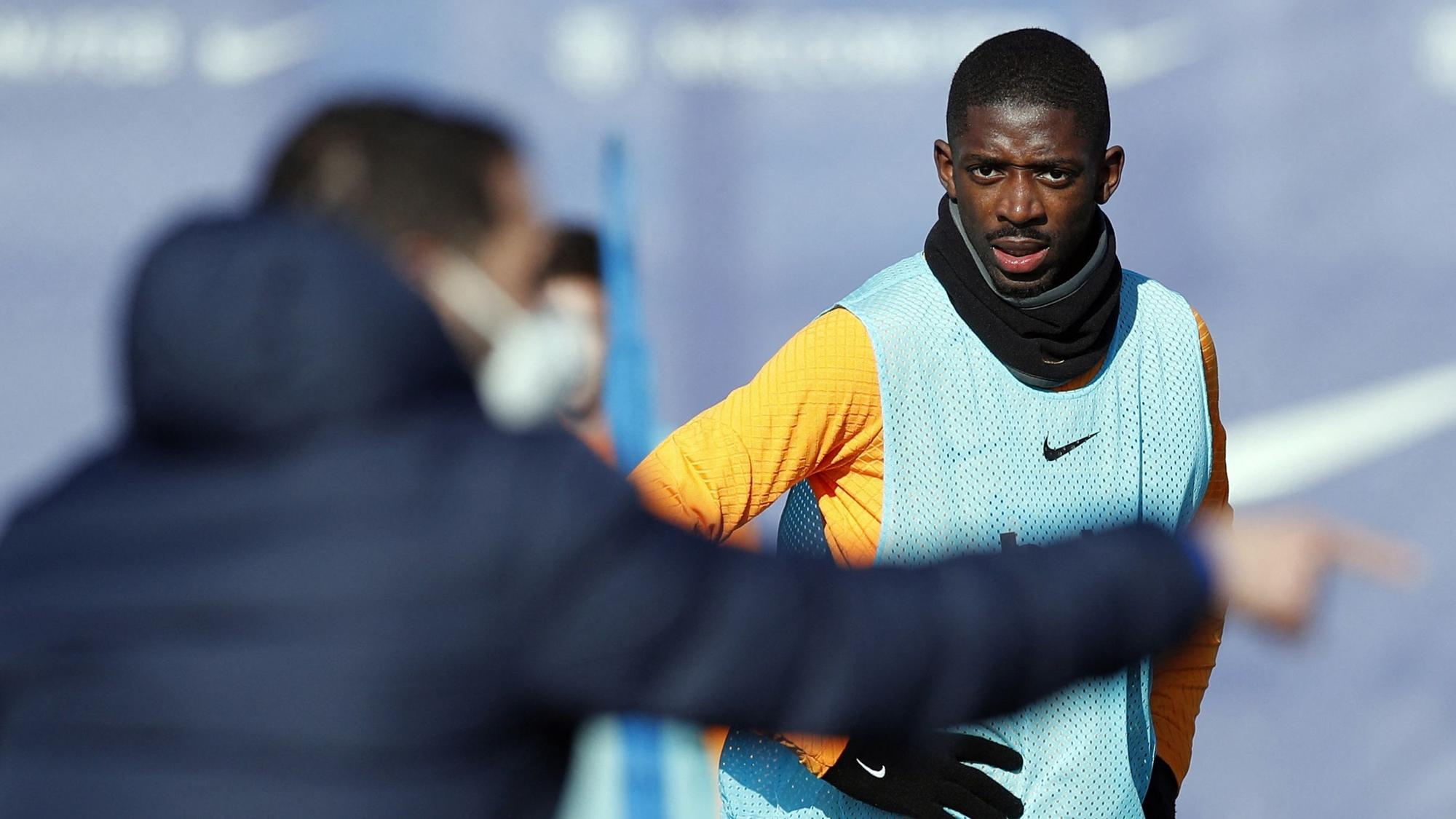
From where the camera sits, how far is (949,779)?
1.73 m

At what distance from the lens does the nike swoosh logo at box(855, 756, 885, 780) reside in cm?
175

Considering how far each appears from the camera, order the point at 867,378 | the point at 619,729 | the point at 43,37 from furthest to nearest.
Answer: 1. the point at 43,37
2. the point at 619,729
3. the point at 867,378

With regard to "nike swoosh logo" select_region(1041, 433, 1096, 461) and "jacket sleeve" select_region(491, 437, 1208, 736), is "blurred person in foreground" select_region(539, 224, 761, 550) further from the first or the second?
"jacket sleeve" select_region(491, 437, 1208, 736)

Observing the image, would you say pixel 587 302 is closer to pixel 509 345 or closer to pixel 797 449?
pixel 797 449

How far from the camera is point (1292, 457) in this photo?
339 centimetres

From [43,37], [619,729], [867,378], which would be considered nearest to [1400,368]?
[619,729]

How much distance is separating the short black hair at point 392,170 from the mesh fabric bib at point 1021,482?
83 cm

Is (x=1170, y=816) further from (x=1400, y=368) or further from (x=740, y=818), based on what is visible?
(x=1400, y=368)

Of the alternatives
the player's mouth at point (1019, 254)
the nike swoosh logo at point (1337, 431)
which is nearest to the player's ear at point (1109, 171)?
the player's mouth at point (1019, 254)

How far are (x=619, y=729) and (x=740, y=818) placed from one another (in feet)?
3.27

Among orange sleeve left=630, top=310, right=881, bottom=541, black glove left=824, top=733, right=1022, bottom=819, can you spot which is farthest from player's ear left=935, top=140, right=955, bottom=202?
black glove left=824, top=733, right=1022, bottom=819

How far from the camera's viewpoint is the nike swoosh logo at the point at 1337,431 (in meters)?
3.38

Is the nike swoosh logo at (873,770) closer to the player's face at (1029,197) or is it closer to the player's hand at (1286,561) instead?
the player's face at (1029,197)

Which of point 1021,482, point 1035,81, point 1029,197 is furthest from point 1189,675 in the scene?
point 1035,81
